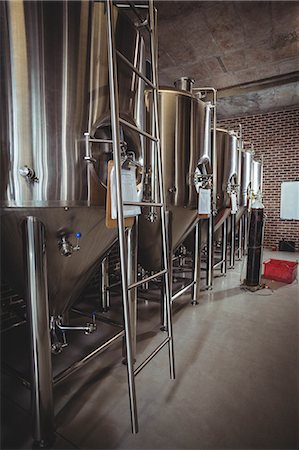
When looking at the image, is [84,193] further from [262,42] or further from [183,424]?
[262,42]

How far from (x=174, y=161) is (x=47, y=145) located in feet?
4.33

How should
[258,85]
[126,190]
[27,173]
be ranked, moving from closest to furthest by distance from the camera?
[27,173] < [126,190] < [258,85]

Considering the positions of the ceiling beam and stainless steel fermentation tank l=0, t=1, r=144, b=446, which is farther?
the ceiling beam

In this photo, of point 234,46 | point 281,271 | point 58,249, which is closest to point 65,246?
point 58,249

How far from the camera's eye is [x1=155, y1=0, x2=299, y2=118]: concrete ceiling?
3.10m

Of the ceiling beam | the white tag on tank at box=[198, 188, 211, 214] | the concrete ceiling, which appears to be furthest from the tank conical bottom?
the ceiling beam

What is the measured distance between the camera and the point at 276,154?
689cm

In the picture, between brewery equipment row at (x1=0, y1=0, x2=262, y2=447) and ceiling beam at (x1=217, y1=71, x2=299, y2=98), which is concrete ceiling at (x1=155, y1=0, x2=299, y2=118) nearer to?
ceiling beam at (x1=217, y1=71, x2=299, y2=98)

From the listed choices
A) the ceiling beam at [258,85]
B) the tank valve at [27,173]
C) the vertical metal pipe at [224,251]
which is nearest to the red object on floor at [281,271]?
the vertical metal pipe at [224,251]

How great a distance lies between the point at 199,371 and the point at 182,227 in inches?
49.7

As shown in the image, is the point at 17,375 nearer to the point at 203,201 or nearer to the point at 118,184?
the point at 118,184

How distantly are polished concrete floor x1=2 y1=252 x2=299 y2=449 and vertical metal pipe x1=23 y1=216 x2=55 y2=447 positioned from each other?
120 mm

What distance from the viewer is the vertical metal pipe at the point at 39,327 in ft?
3.74

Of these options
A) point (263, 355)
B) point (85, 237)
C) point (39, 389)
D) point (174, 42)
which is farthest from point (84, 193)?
point (174, 42)
